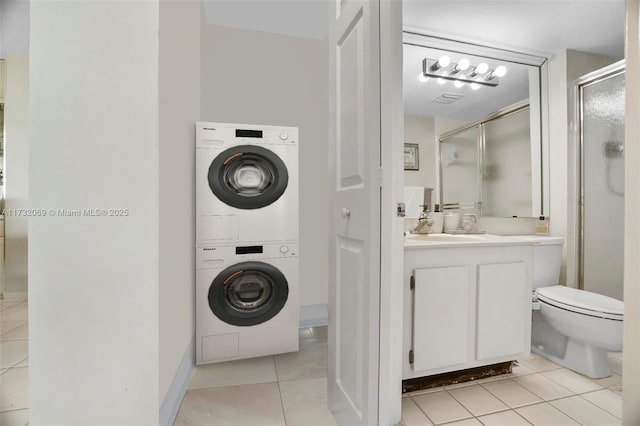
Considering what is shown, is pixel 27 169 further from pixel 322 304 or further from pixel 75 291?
pixel 322 304

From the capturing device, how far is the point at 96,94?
94 centimetres

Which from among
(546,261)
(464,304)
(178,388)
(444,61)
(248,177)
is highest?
(444,61)

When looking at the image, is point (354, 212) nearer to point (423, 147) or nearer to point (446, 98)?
point (423, 147)

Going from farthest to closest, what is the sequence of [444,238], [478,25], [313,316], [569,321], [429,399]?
[313,316] → [478,25] → [444,238] → [569,321] → [429,399]

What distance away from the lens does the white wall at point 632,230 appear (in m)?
0.70

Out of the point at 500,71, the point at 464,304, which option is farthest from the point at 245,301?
the point at 500,71

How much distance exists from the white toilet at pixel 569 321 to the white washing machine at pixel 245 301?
5.58 feet

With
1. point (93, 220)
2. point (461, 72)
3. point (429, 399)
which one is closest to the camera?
point (93, 220)

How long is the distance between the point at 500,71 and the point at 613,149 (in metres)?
1.02

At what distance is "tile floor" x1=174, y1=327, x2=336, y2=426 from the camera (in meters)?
1.46

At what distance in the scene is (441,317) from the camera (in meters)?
1.61

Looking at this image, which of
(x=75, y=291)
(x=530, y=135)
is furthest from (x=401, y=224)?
(x=530, y=135)

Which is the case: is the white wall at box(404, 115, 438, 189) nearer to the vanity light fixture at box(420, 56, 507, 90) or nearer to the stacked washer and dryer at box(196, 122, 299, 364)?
the vanity light fixture at box(420, 56, 507, 90)

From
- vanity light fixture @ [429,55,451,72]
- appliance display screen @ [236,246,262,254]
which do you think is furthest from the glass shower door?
appliance display screen @ [236,246,262,254]
